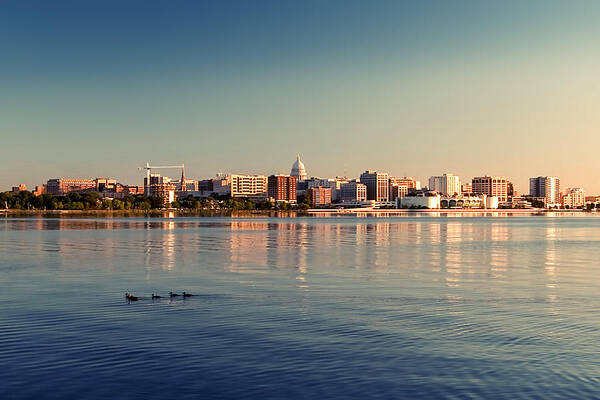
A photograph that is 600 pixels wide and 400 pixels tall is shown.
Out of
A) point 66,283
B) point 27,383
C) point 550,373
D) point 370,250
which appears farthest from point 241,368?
point 370,250

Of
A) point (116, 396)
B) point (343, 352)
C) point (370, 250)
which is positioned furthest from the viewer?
point (370, 250)

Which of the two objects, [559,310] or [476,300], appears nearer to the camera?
[559,310]

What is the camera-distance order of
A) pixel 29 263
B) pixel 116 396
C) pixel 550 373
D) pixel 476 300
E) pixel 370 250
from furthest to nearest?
1. pixel 370 250
2. pixel 29 263
3. pixel 476 300
4. pixel 550 373
5. pixel 116 396

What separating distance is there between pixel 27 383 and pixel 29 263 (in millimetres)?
21806

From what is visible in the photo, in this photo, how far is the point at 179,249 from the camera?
136 feet

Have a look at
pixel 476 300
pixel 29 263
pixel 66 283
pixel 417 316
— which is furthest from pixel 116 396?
pixel 29 263

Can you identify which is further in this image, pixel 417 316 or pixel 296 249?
pixel 296 249

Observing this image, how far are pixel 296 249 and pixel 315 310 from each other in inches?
920

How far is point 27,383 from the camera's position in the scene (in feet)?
36.8

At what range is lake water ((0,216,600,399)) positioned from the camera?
11.2 m

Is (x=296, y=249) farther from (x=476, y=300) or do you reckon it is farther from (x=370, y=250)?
(x=476, y=300)

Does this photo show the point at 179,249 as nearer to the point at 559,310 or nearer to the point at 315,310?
the point at 315,310

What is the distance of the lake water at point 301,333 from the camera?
11.2m

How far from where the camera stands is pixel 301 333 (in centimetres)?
1498
